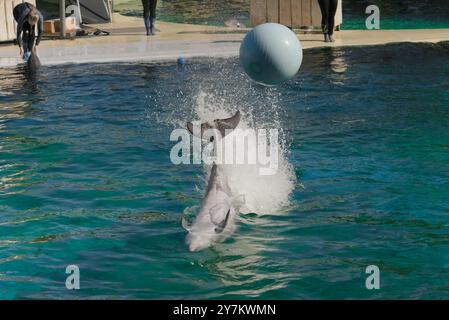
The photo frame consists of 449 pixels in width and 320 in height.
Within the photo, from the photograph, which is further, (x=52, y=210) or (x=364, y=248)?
(x=52, y=210)

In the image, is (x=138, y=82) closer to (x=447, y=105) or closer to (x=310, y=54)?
(x=310, y=54)

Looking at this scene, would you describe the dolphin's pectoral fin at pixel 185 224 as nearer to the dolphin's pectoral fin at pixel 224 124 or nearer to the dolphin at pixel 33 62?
the dolphin's pectoral fin at pixel 224 124

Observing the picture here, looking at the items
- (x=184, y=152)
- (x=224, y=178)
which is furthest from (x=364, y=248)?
(x=184, y=152)

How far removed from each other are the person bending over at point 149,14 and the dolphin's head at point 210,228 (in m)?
12.8

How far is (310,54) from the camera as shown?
57.4 ft

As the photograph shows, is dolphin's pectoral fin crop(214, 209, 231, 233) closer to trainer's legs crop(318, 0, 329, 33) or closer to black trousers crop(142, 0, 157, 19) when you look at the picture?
trainer's legs crop(318, 0, 329, 33)

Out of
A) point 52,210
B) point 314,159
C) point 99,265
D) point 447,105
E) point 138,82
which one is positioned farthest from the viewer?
point 138,82

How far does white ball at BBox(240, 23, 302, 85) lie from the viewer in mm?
8828

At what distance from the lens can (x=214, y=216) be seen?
310 inches

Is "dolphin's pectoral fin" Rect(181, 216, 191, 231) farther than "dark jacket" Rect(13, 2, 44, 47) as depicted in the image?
No

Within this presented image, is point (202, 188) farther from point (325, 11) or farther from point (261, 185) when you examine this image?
point (325, 11)

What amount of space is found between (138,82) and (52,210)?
6.78m

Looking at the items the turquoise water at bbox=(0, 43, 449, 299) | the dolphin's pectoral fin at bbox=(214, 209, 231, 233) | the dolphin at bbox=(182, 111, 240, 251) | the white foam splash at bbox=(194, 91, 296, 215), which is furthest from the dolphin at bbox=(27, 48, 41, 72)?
the dolphin's pectoral fin at bbox=(214, 209, 231, 233)

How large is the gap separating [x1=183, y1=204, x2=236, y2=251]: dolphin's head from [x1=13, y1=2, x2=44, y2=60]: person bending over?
9.44m
